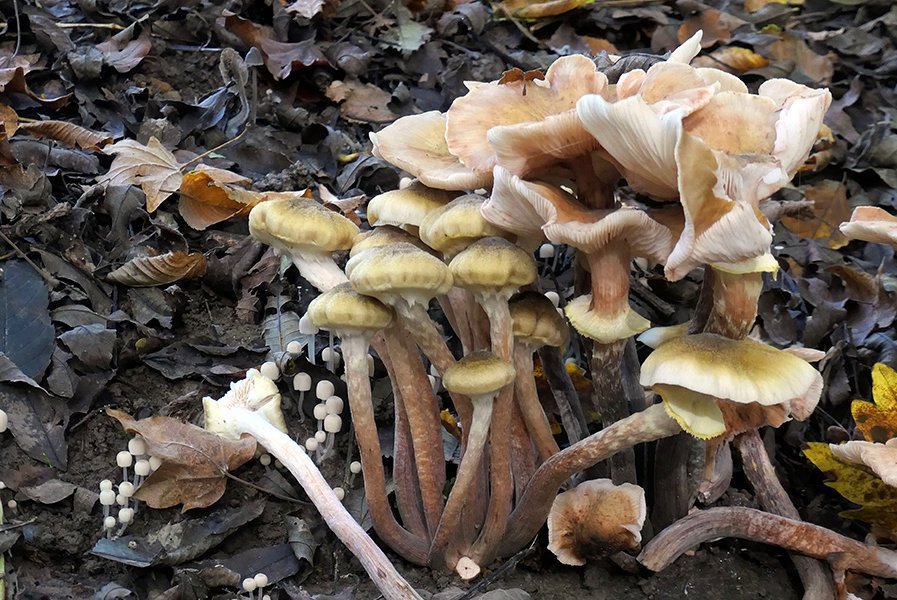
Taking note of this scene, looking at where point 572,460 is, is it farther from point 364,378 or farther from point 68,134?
point 68,134

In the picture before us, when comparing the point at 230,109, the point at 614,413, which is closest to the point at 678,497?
the point at 614,413

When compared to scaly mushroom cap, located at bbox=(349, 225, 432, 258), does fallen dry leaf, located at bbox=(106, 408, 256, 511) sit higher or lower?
lower

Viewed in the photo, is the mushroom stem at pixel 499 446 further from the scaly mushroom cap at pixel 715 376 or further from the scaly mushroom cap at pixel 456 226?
the scaly mushroom cap at pixel 715 376

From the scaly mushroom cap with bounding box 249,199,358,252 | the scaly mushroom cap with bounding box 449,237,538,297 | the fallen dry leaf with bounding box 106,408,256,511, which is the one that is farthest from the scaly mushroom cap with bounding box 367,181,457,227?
the fallen dry leaf with bounding box 106,408,256,511

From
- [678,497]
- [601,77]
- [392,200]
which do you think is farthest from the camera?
[678,497]

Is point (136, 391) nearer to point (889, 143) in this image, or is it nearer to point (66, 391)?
point (66, 391)

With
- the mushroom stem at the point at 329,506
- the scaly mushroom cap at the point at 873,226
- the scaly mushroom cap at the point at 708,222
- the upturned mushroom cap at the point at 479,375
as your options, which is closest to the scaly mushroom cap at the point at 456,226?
the upturned mushroom cap at the point at 479,375

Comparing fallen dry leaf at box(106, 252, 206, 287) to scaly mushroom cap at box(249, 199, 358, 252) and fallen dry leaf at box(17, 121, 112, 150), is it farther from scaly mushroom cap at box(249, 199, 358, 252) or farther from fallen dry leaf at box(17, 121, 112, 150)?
fallen dry leaf at box(17, 121, 112, 150)
